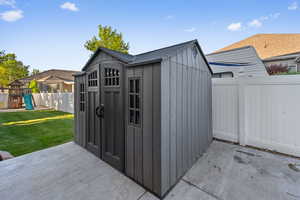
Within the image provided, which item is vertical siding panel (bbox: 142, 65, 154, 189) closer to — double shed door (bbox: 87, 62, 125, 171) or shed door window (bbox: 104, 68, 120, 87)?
double shed door (bbox: 87, 62, 125, 171)

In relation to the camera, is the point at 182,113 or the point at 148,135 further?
the point at 182,113

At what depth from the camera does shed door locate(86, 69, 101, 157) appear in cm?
267

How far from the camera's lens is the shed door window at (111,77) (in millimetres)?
2173

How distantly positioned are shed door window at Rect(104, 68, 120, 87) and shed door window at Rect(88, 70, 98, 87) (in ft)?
1.32

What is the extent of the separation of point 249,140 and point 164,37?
614cm

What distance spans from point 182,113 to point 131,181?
4.38ft

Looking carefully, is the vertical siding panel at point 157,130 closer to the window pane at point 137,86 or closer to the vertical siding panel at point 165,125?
the vertical siding panel at point 165,125

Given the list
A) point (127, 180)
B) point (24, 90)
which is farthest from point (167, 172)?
point (24, 90)

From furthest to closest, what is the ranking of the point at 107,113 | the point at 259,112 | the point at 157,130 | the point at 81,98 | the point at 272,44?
the point at 272,44 < the point at 81,98 < the point at 259,112 < the point at 107,113 < the point at 157,130

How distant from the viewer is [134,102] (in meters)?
1.89

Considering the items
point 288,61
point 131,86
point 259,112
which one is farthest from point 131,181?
point 288,61

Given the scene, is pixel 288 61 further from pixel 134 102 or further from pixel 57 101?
pixel 57 101

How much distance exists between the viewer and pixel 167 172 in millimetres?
1722

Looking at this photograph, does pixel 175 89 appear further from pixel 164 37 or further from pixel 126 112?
pixel 164 37
